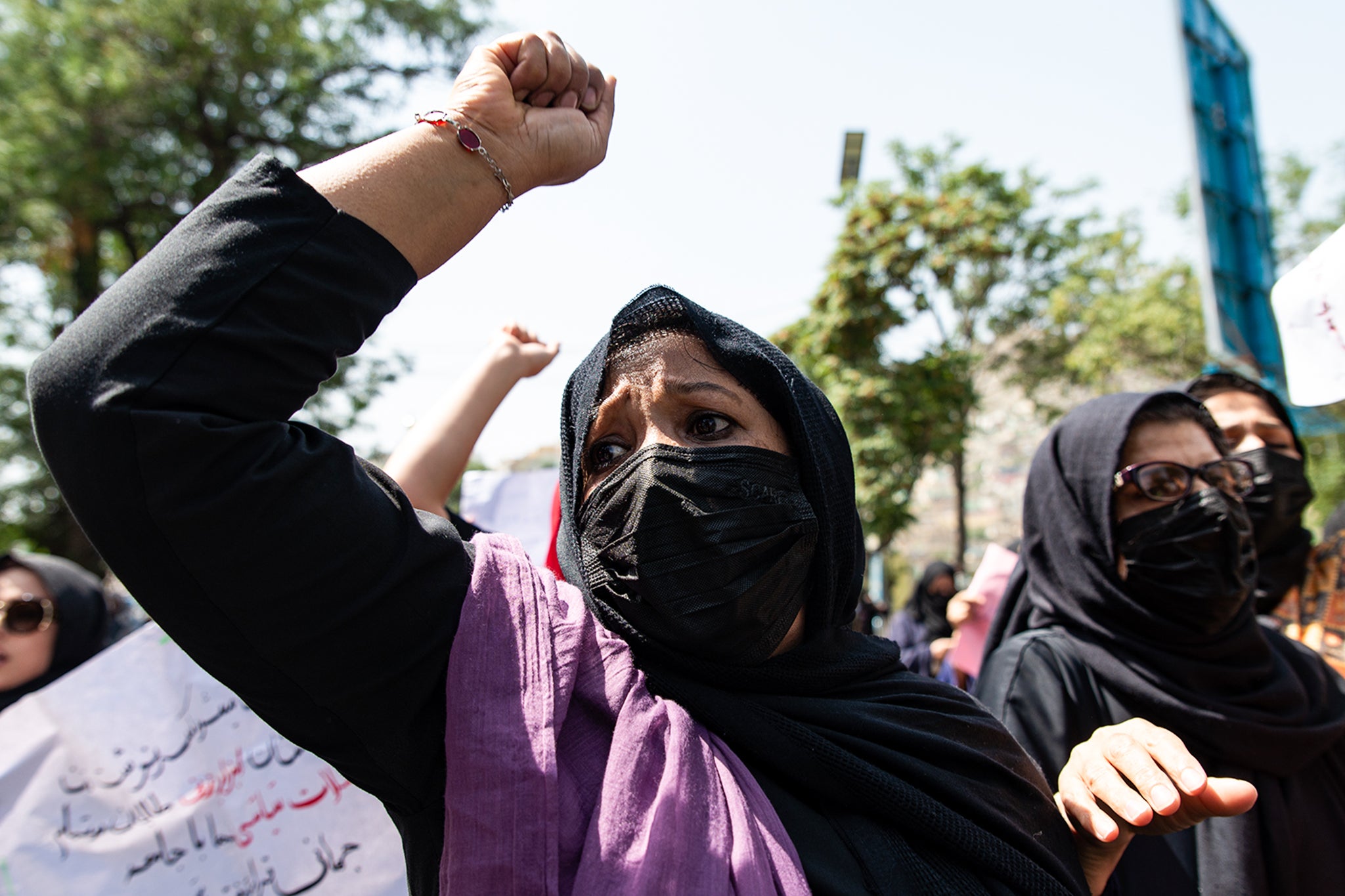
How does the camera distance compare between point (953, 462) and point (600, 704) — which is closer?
point (600, 704)

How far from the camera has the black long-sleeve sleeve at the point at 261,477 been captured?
2.62 feet

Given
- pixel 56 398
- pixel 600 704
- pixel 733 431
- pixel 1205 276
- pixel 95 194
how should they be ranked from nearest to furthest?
pixel 56 398
pixel 600 704
pixel 733 431
pixel 1205 276
pixel 95 194

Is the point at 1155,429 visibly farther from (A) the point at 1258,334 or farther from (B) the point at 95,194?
(B) the point at 95,194

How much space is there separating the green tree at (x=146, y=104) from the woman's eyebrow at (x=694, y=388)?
11.7 metres

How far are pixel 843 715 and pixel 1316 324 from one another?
1.19m

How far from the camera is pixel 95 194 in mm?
10680

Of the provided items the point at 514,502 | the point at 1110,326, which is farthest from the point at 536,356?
the point at 1110,326

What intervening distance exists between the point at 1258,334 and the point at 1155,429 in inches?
266

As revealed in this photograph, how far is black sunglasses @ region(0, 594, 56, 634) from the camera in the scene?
2928 mm

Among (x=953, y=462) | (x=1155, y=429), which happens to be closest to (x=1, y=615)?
(x=1155, y=429)

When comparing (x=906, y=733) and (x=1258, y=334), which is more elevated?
(x=1258, y=334)

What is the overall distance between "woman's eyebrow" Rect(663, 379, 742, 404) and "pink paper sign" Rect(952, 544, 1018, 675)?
2.20 m

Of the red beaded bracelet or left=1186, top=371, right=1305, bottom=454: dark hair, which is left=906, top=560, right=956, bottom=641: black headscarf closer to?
left=1186, top=371, right=1305, bottom=454: dark hair

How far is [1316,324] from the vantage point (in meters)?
1.55
